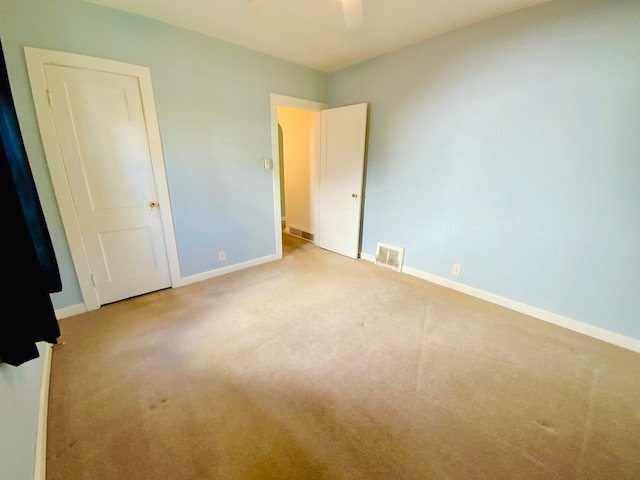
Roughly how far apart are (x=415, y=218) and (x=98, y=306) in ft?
11.0

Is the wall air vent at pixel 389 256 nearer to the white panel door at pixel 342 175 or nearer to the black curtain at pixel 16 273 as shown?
the white panel door at pixel 342 175

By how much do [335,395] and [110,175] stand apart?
253 cm

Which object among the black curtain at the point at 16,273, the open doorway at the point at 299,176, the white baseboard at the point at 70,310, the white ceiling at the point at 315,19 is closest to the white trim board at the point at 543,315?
the open doorway at the point at 299,176

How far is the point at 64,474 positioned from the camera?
1089mm

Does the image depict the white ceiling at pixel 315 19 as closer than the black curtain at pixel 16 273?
No

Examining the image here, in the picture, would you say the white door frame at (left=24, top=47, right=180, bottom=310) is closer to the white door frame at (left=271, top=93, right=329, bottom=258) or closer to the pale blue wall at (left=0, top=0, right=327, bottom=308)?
the pale blue wall at (left=0, top=0, right=327, bottom=308)

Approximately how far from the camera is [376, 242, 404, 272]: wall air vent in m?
3.19

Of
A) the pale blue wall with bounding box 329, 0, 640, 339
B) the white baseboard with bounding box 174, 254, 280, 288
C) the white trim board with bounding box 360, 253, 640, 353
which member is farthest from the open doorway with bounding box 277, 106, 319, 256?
the white trim board with bounding box 360, 253, 640, 353

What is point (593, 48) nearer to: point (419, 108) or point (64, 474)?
point (419, 108)

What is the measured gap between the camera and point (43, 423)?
1260 millimetres

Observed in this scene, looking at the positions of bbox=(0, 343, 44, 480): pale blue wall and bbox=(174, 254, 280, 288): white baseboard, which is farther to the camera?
bbox=(174, 254, 280, 288): white baseboard

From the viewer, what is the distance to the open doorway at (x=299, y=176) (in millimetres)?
3953

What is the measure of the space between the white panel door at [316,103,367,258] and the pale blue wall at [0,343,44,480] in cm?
310

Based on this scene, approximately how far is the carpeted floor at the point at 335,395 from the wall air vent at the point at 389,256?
91 centimetres
